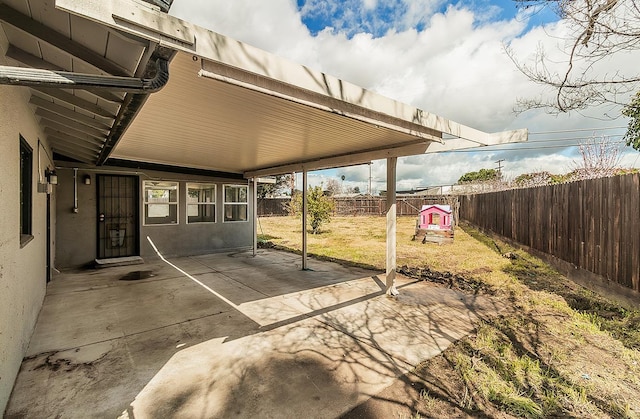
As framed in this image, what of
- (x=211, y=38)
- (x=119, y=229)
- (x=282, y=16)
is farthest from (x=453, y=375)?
(x=119, y=229)

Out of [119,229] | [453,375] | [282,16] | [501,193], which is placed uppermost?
[282,16]

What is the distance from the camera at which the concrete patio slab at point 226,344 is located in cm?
229

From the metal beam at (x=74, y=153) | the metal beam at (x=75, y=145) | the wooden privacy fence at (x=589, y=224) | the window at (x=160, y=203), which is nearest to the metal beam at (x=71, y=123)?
the metal beam at (x=75, y=145)

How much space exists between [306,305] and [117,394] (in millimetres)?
2591

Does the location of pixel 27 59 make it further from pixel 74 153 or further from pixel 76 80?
pixel 74 153

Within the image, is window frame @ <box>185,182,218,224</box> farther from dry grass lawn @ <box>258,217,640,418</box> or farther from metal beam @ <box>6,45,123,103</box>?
dry grass lawn @ <box>258,217,640,418</box>

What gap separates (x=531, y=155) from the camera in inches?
889

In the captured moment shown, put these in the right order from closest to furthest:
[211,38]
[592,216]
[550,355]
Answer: [211,38]
[550,355]
[592,216]

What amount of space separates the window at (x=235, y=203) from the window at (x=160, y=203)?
5.20ft

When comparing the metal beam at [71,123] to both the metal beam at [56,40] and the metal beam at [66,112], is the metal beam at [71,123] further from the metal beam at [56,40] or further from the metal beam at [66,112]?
the metal beam at [56,40]

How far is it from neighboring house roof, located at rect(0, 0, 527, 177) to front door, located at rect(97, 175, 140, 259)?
168 cm

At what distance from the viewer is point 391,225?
16.5ft

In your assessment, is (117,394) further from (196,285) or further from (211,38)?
(196,285)

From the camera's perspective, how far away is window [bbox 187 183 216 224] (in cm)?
882
